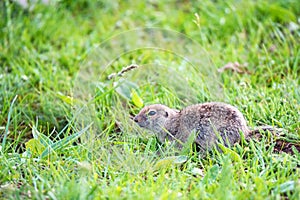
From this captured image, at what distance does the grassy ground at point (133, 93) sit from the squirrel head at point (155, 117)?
0.07m

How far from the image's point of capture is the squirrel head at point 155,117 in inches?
167

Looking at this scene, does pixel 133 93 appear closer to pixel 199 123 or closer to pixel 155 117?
pixel 155 117

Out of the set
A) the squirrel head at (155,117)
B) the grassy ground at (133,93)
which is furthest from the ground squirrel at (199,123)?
the grassy ground at (133,93)

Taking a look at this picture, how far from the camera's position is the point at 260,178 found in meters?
3.40

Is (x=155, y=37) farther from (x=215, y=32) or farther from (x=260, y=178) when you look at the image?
(x=260, y=178)

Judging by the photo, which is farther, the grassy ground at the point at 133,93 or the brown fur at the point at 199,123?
the brown fur at the point at 199,123

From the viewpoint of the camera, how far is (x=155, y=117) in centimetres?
425

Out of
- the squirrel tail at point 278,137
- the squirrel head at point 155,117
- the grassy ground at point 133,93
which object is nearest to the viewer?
the grassy ground at point 133,93

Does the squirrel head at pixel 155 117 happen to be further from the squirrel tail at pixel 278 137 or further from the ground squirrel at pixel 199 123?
the squirrel tail at pixel 278 137

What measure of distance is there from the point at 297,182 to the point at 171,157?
82 centimetres

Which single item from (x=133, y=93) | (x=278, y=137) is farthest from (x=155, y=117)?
(x=278, y=137)

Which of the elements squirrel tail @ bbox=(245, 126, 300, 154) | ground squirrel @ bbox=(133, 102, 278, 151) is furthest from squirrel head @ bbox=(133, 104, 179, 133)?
squirrel tail @ bbox=(245, 126, 300, 154)

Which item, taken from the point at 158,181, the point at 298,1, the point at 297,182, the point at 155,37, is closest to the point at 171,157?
the point at 158,181

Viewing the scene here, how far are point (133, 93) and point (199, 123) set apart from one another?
2.37 feet
